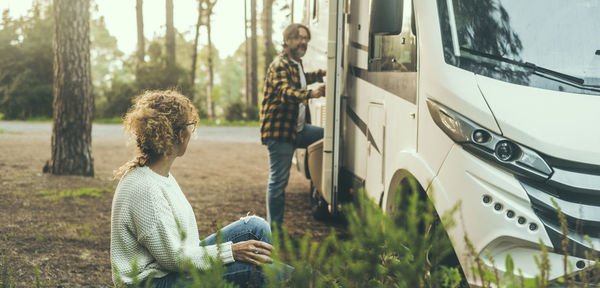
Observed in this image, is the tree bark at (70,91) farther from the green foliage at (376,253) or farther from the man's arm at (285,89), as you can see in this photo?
the green foliage at (376,253)

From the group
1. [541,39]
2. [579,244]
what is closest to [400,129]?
[541,39]

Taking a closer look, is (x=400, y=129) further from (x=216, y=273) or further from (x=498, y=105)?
(x=216, y=273)

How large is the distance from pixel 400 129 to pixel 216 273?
10.4ft

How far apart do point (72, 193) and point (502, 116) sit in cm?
654

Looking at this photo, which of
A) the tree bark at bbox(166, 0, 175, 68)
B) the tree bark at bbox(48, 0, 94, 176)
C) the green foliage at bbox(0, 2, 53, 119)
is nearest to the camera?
the tree bark at bbox(48, 0, 94, 176)

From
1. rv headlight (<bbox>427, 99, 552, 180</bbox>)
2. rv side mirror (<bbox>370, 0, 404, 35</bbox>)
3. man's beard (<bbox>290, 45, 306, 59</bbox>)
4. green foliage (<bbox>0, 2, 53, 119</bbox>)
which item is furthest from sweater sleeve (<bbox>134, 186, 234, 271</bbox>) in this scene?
green foliage (<bbox>0, 2, 53, 119</bbox>)

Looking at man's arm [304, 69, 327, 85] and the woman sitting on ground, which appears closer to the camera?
the woman sitting on ground

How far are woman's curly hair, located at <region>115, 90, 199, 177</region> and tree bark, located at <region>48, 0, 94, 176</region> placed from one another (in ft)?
23.8

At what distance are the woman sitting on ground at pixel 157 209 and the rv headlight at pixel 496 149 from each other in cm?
130

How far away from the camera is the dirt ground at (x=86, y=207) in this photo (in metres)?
5.32

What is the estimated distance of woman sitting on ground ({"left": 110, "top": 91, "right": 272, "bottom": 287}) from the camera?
111 inches

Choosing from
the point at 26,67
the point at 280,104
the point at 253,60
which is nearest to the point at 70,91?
the point at 280,104

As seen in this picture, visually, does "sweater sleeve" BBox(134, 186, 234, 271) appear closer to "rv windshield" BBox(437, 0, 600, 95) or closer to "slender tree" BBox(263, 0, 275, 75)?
"rv windshield" BBox(437, 0, 600, 95)

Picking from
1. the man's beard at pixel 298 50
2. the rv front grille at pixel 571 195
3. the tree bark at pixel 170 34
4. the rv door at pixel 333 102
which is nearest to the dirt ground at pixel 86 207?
the rv door at pixel 333 102
